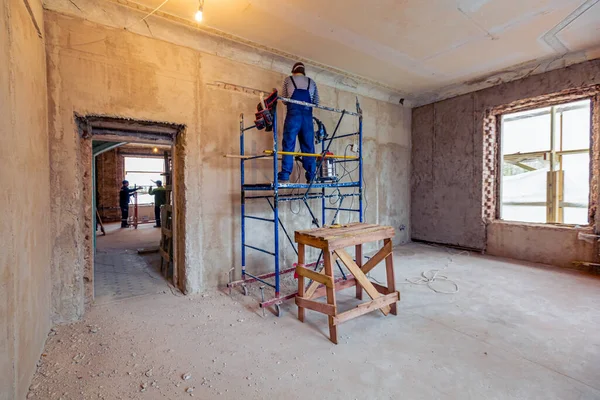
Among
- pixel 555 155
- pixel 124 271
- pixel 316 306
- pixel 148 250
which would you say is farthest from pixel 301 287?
pixel 555 155

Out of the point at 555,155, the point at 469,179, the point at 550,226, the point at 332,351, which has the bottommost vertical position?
the point at 332,351

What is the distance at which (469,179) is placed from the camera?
16.7 ft

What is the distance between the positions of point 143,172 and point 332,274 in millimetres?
10990

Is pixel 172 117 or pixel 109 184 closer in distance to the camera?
pixel 172 117

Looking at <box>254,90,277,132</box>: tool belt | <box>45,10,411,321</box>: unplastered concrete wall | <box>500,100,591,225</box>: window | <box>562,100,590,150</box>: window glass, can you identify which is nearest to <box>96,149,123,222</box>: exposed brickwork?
<box>45,10,411,321</box>: unplastered concrete wall

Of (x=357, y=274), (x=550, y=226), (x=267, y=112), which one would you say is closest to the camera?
(x=357, y=274)

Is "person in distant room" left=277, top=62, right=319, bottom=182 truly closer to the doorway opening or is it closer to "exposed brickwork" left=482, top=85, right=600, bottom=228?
the doorway opening

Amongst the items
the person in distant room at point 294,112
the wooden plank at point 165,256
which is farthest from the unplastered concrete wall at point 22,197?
the person in distant room at point 294,112

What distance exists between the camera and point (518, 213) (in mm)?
6891

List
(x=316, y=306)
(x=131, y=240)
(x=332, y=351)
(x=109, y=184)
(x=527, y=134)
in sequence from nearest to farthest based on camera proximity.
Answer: (x=332, y=351), (x=316, y=306), (x=527, y=134), (x=131, y=240), (x=109, y=184)

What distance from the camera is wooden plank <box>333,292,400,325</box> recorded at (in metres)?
2.28

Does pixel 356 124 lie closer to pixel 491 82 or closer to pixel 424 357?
pixel 491 82

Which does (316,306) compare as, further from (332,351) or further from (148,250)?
(148,250)

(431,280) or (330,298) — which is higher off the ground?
(330,298)
